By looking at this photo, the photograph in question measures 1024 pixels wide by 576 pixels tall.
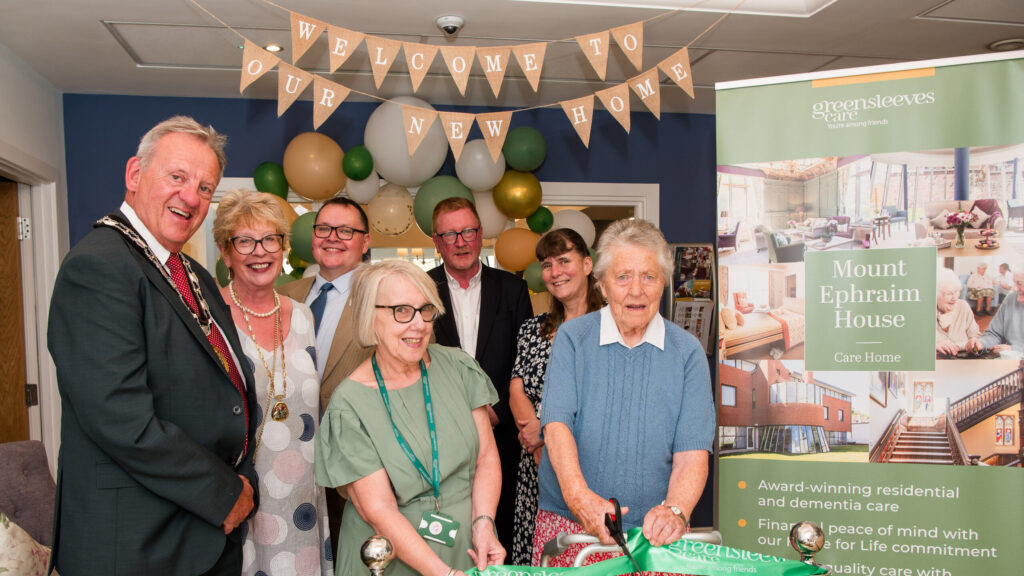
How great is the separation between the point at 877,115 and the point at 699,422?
1359 mm

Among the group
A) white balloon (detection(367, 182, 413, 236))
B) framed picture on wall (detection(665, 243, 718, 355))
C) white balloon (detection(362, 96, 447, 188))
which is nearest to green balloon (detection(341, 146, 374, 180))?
white balloon (detection(362, 96, 447, 188))

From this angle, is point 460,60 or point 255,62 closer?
point 255,62

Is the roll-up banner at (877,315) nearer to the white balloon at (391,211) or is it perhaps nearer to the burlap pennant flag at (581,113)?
the burlap pennant flag at (581,113)

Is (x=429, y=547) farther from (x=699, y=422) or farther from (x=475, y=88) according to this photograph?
(x=475, y=88)

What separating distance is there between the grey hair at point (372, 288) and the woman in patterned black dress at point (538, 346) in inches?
36.3

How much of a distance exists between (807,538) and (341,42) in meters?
2.49

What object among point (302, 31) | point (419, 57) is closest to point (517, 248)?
point (419, 57)

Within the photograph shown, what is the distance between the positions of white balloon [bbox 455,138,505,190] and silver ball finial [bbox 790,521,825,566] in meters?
3.06

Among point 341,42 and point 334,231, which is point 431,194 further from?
point 334,231

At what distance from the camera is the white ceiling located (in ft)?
10.2

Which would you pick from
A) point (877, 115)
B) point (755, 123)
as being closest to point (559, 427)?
point (755, 123)

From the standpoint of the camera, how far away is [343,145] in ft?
15.1

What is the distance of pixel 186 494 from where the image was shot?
1.56 metres

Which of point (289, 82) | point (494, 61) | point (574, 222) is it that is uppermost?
point (494, 61)
